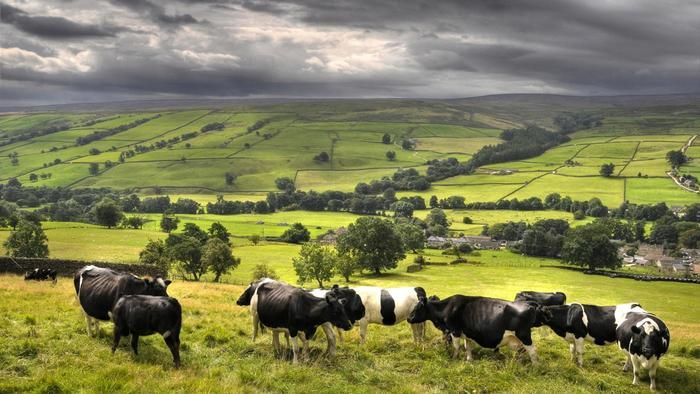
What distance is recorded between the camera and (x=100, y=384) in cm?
1180

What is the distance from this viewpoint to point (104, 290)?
16734 mm

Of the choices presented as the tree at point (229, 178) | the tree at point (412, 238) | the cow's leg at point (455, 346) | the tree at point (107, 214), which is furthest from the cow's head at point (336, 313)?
the tree at point (229, 178)

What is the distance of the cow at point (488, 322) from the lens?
1622 cm

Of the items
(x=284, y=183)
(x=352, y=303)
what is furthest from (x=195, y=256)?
(x=284, y=183)

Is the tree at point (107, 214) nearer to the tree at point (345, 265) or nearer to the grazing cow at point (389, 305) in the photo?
the tree at point (345, 265)

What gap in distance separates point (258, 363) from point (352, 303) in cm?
458

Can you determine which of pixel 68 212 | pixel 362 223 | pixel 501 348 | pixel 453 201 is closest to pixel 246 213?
pixel 68 212

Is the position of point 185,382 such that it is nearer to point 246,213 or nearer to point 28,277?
point 28,277

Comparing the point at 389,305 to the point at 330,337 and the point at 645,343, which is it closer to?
the point at 330,337

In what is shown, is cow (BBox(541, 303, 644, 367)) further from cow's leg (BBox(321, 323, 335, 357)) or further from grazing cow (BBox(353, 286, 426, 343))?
cow's leg (BBox(321, 323, 335, 357))

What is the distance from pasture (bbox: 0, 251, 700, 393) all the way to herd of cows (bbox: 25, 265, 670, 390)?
0.55 metres

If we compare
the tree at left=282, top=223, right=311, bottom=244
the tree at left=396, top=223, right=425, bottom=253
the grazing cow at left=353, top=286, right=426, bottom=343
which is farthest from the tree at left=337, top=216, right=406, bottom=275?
the grazing cow at left=353, top=286, right=426, bottom=343

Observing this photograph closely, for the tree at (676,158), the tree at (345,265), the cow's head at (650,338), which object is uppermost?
the tree at (676,158)

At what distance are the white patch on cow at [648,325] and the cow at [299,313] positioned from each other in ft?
28.5
